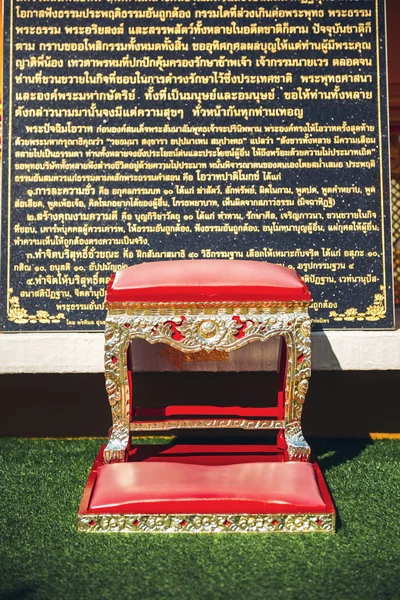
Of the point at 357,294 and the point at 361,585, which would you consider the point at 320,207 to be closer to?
the point at 357,294

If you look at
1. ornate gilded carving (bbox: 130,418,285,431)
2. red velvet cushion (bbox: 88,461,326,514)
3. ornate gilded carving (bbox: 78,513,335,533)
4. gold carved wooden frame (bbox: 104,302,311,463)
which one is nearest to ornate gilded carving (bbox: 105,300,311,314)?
gold carved wooden frame (bbox: 104,302,311,463)

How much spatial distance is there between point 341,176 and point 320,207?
0.17 m

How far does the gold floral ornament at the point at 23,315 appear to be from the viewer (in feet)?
9.11

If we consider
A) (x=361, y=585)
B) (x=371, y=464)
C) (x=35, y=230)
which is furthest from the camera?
(x=35, y=230)

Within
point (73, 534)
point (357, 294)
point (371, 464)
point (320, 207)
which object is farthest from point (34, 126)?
point (371, 464)

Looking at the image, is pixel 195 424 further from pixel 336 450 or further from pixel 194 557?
pixel 336 450

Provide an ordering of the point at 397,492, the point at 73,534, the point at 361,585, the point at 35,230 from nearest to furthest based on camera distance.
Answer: the point at 361,585, the point at 73,534, the point at 397,492, the point at 35,230

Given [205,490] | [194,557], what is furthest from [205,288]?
[194,557]

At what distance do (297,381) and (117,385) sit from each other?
0.62 meters

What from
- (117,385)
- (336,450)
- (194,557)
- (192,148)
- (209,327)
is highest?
(192,148)

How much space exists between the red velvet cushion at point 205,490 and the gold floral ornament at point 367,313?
919 millimetres

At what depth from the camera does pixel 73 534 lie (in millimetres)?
1863

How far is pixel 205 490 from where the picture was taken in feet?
6.12

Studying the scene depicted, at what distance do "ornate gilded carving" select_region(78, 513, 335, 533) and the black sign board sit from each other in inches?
42.9
